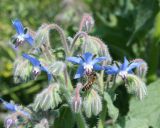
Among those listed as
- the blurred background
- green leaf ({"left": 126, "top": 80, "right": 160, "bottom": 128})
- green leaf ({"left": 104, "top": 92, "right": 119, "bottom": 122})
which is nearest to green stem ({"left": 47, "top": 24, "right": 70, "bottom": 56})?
green leaf ({"left": 104, "top": 92, "right": 119, "bottom": 122})

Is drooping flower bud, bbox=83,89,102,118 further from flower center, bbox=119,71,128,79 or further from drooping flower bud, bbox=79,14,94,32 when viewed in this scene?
drooping flower bud, bbox=79,14,94,32

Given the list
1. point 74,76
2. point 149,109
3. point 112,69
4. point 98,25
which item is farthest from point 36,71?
point 98,25

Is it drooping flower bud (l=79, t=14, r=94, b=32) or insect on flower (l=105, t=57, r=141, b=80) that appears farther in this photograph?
drooping flower bud (l=79, t=14, r=94, b=32)

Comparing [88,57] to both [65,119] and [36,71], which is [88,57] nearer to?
[36,71]

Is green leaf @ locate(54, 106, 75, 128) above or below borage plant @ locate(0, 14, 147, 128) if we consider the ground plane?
below

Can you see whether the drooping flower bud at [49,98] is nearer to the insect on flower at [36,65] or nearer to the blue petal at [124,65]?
the insect on flower at [36,65]

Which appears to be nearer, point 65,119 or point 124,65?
point 124,65

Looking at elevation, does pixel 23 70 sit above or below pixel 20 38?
below
